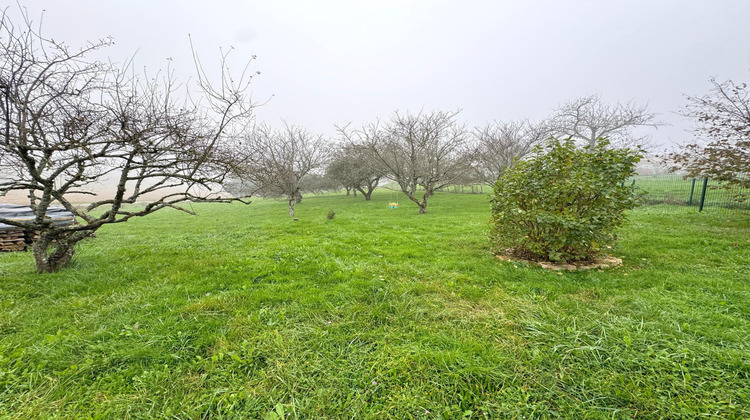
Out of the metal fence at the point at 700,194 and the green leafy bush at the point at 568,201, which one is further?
the metal fence at the point at 700,194

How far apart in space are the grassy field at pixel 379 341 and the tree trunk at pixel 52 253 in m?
0.21

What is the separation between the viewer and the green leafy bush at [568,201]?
3.93 metres

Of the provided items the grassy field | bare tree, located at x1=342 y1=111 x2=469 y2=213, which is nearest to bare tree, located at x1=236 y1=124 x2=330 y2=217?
bare tree, located at x1=342 y1=111 x2=469 y2=213

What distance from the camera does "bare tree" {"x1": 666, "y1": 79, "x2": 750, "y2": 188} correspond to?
6272mm

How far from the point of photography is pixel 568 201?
4.14 m

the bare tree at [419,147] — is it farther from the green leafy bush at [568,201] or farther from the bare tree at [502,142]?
the green leafy bush at [568,201]

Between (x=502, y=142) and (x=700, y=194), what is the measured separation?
11.3 meters

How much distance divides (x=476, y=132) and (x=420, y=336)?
2352cm

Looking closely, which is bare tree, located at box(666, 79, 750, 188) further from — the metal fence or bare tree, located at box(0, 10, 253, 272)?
bare tree, located at box(0, 10, 253, 272)

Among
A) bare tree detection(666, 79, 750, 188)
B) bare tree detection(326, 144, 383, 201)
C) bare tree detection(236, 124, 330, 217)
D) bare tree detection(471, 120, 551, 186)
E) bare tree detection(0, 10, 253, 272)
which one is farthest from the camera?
bare tree detection(326, 144, 383, 201)

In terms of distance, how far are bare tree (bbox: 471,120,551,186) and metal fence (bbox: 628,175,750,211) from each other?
288 inches

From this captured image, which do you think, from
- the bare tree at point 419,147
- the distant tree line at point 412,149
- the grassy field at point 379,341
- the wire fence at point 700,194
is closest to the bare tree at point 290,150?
the distant tree line at point 412,149

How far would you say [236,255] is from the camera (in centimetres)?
519

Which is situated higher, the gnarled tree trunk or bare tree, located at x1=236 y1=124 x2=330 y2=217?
bare tree, located at x1=236 y1=124 x2=330 y2=217
